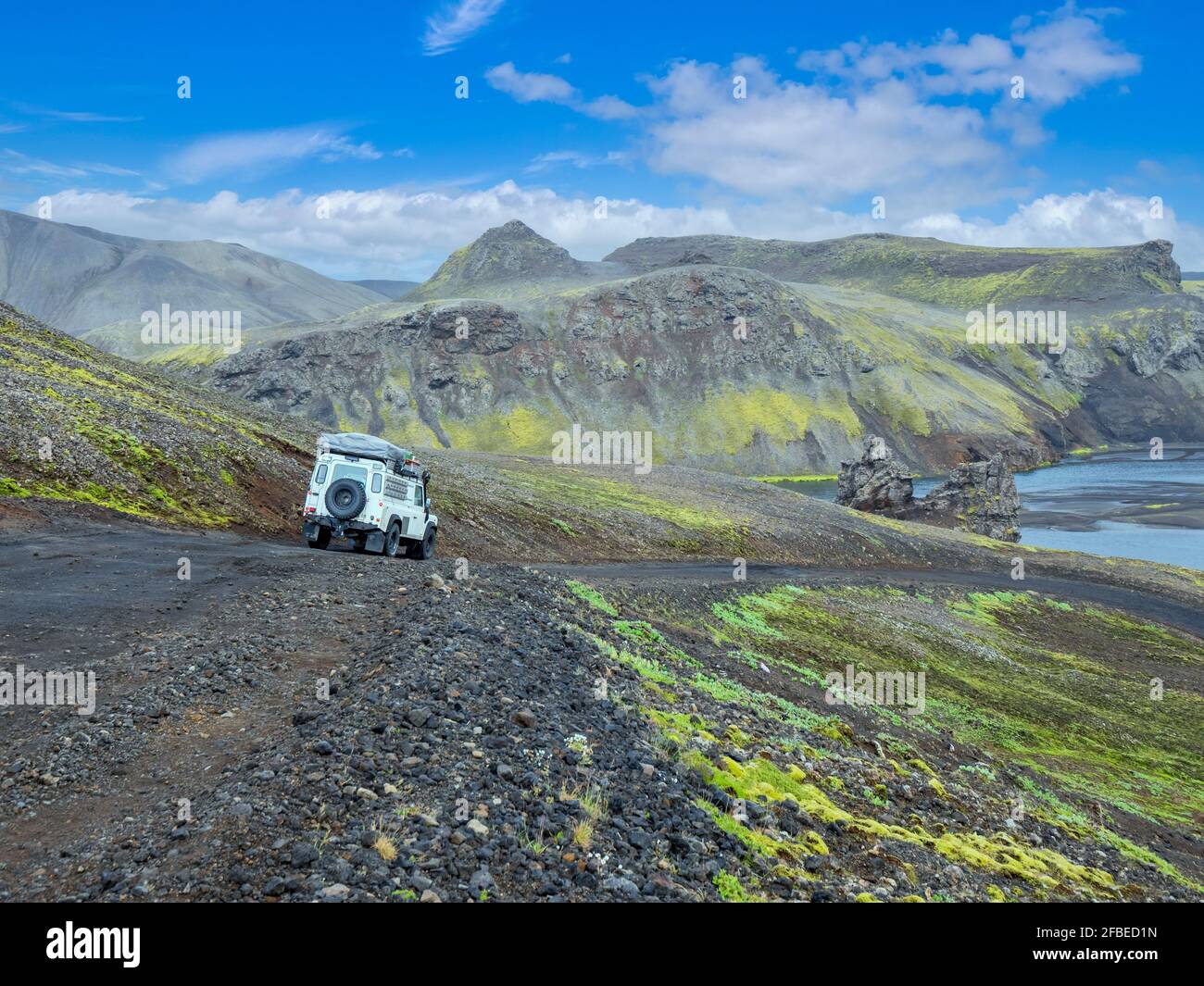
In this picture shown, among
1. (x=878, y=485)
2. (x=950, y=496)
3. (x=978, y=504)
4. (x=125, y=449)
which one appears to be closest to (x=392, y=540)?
(x=125, y=449)

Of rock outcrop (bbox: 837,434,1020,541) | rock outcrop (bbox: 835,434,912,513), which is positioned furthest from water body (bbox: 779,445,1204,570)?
rock outcrop (bbox: 835,434,912,513)

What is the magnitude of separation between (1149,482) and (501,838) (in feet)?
588

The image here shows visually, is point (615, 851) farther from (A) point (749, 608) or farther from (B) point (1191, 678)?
(B) point (1191, 678)

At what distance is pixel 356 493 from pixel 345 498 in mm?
385

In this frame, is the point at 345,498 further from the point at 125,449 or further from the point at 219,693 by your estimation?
the point at 219,693

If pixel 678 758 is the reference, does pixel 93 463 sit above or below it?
A: above

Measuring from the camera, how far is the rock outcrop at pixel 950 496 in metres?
81.2

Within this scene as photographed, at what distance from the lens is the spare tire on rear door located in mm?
27375

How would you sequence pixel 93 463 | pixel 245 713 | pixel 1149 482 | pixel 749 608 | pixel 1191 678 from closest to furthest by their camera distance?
pixel 245 713 < pixel 93 463 < pixel 749 608 < pixel 1191 678 < pixel 1149 482

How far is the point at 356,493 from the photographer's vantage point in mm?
27422

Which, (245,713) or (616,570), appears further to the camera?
(616,570)
